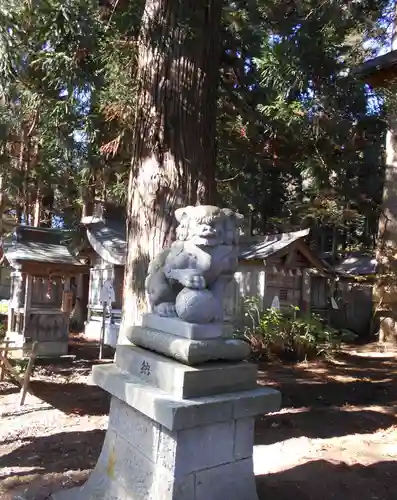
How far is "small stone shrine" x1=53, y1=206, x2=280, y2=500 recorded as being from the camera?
251cm

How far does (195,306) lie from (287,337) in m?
7.86

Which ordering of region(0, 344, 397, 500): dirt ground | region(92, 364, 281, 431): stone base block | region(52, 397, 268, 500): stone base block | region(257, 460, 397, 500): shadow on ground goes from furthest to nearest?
region(0, 344, 397, 500): dirt ground
region(257, 460, 397, 500): shadow on ground
region(52, 397, 268, 500): stone base block
region(92, 364, 281, 431): stone base block

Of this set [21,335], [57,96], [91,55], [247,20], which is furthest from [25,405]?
[247,20]

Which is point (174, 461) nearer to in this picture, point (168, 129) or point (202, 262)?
point (202, 262)

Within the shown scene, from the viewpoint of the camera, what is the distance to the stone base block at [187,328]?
8.59ft

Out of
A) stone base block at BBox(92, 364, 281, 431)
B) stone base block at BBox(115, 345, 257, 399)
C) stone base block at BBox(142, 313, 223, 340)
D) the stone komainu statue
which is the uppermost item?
the stone komainu statue

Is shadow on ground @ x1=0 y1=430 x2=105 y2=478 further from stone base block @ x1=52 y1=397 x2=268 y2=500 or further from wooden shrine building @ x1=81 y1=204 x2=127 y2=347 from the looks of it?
wooden shrine building @ x1=81 y1=204 x2=127 y2=347

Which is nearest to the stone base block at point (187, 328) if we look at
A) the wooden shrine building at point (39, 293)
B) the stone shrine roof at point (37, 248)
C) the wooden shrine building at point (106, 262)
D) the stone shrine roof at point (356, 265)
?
the wooden shrine building at point (39, 293)

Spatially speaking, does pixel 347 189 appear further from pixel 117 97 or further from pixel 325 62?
pixel 117 97

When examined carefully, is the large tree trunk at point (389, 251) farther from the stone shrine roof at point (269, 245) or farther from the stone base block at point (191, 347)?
the stone base block at point (191, 347)

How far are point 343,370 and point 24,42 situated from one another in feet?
26.6

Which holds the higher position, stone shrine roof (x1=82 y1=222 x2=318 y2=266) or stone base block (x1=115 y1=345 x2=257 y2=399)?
stone shrine roof (x1=82 y1=222 x2=318 y2=266)

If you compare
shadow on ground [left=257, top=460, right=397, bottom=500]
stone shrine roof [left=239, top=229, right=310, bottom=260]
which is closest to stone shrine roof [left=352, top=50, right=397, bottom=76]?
stone shrine roof [left=239, top=229, right=310, bottom=260]

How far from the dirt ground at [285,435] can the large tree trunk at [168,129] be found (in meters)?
1.65
